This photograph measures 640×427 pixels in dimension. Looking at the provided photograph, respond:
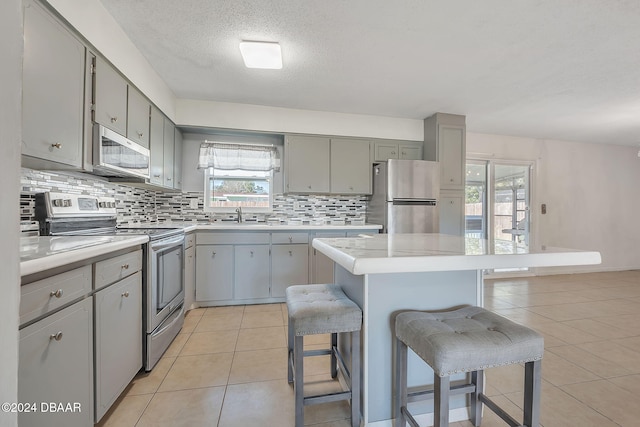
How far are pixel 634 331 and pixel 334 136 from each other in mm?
3580

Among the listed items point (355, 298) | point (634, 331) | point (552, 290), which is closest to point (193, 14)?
point (355, 298)

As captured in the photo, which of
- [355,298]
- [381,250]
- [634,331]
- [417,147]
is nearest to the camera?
[381,250]

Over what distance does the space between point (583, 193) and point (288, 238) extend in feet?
18.1

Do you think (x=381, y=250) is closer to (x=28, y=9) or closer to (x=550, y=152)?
(x=28, y=9)

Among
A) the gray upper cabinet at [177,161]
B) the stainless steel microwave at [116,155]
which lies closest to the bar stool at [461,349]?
the stainless steel microwave at [116,155]

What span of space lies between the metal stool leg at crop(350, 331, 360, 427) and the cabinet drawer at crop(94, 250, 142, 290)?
4.01 feet

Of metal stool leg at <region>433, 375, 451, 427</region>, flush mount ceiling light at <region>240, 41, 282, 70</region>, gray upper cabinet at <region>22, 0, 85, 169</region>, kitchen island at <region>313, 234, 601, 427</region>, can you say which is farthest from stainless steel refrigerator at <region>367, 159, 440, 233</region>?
gray upper cabinet at <region>22, 0, 85, 169</region>

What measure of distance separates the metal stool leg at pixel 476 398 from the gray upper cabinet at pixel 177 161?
3317 millimetres

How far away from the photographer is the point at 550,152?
191 inches

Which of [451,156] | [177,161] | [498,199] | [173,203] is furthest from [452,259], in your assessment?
[498,199]

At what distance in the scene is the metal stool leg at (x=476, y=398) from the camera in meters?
1.36

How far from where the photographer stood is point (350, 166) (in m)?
3.67

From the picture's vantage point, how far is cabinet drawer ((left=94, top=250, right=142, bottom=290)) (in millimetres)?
1301

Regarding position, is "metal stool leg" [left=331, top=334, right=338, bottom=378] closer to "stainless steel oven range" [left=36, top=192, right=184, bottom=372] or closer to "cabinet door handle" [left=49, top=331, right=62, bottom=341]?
"stainless steel oven range" [left=36, top=192, right=184, bottom=372]
